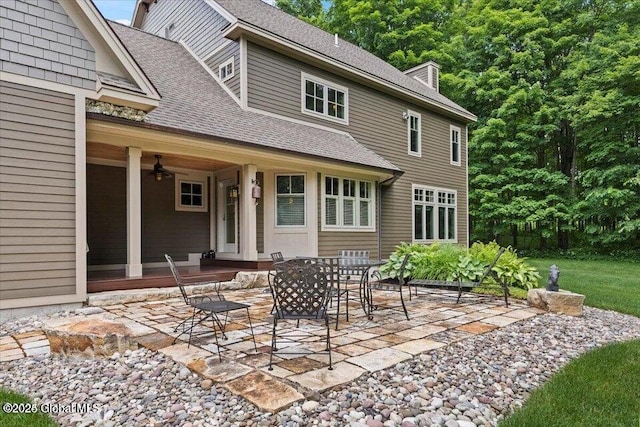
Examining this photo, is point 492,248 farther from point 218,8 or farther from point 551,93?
point 551,93

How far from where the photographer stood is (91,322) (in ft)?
12.5

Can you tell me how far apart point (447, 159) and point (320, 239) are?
7823mm

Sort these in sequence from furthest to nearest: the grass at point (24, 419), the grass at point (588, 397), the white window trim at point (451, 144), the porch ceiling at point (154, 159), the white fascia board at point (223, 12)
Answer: the white window trim at point (451, 144), the white fascia board at point (223, 12), the porch ceiling at point (154, 159), the grass at point (588, 397), the grass at point (24, 419)

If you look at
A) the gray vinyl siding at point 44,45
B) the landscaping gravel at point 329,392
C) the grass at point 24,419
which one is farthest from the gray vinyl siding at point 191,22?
the grass at point 24,419

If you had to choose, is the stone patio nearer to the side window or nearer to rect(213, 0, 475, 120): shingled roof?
the side window

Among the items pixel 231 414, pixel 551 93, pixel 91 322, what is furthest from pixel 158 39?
pixel 551 93

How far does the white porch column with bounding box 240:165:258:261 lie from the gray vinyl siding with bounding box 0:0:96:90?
10.6ft

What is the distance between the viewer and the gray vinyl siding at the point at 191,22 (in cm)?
991

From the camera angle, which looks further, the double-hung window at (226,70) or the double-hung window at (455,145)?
the double-hung window at (455,145)

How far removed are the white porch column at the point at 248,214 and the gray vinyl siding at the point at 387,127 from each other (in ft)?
6.81

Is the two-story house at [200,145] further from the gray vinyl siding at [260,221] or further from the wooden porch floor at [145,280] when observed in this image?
the wooden porch floor at [145,280]

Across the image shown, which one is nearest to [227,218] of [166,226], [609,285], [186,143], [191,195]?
[191,195]

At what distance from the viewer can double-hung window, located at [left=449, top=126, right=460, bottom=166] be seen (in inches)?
590

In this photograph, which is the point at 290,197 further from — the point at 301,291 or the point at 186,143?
the point at 301,291
